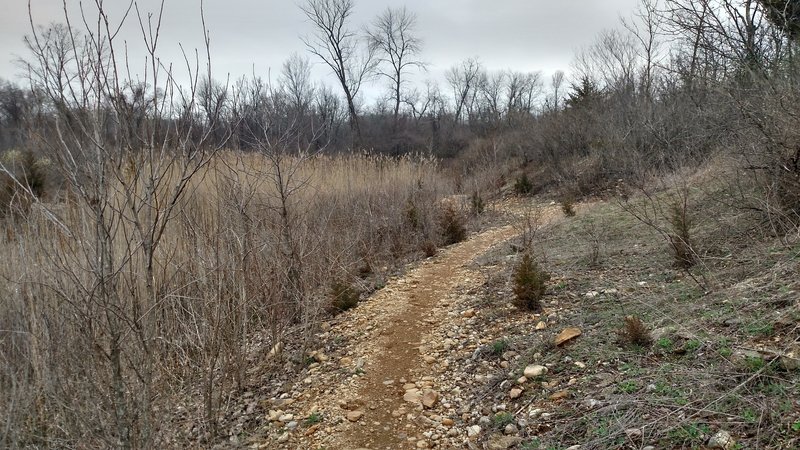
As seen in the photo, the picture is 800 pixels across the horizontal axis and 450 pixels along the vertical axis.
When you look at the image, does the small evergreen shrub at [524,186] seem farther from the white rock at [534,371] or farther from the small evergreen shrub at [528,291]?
the white rock at [534,371]

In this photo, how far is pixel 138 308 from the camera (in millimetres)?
2303

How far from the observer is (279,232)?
181 inches

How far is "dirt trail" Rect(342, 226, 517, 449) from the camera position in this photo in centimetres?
288


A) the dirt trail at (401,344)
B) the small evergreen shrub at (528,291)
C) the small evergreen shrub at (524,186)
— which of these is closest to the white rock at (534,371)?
the dirt trail at (401,344)

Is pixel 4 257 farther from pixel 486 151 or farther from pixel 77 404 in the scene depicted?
pixel 486 151

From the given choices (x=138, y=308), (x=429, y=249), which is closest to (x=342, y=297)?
(x=429, y=249)

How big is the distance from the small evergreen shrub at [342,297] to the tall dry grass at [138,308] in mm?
117

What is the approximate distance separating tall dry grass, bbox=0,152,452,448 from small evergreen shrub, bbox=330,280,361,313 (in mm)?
117

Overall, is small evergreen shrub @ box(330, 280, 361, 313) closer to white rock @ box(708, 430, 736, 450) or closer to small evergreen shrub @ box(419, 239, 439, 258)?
small evergreen shrub @ box(419, 239, 439, 258)

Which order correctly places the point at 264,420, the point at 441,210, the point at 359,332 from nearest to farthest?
the point at 264,420, the point at 359,332, the point at 441,210

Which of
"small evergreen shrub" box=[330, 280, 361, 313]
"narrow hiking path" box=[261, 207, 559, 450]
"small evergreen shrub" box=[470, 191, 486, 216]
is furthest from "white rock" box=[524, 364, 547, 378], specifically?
"small evergreen shrub" box=[470, 191, 486, 216]

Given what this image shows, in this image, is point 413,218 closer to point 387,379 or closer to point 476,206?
point 476,206

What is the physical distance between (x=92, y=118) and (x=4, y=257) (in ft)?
7.58

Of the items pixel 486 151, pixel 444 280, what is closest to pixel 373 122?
pixel 486 151
